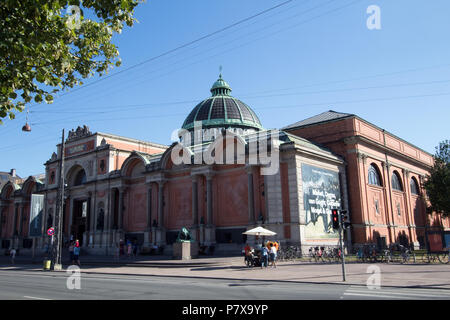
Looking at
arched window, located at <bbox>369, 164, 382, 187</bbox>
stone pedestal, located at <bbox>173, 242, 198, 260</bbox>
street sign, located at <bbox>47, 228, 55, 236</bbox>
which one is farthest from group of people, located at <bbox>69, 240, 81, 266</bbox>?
arched window, located at <bbox>369, 164, 382, 187</bbox>

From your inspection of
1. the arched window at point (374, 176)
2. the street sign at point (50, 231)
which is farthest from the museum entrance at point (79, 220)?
the arched window at point (374, 176)

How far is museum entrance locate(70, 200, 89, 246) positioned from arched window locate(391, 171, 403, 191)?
128ft

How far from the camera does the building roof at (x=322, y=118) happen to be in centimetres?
4279

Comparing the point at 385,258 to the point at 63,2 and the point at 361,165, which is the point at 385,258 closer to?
the point at 361,165

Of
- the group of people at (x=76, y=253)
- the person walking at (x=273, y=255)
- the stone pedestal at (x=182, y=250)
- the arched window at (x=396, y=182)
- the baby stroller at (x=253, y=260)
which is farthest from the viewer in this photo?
the arched window at (x=396, y=182)

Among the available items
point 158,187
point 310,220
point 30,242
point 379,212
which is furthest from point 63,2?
point 30,242

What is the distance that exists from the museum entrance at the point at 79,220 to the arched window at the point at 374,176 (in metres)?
35.4

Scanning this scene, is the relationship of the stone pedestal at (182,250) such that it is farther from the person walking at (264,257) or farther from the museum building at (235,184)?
the person walking at (264,257)

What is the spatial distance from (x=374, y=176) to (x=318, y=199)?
11579 mm

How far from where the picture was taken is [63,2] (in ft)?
34.1

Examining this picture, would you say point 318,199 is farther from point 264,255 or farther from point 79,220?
point 79,220

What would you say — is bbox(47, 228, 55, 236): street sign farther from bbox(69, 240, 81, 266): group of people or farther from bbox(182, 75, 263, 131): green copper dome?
bbox(182, 75, 263, 131): green copper dome

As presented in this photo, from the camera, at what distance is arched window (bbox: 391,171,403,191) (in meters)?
47.0
